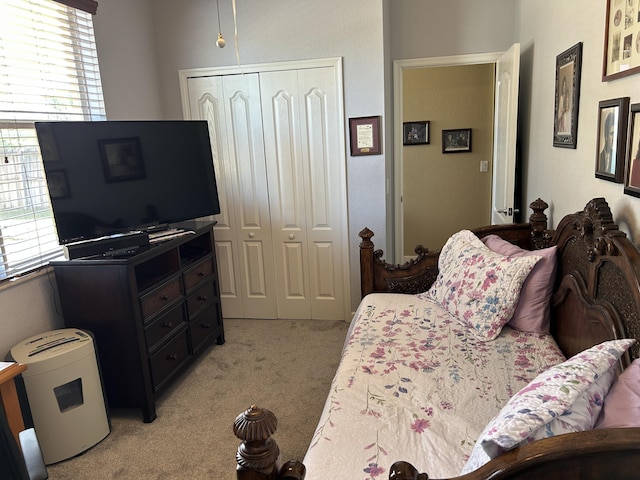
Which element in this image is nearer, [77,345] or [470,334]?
[470,334]

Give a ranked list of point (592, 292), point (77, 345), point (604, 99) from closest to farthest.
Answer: point (592, 292) < point (604, 99) < point (77, 345)

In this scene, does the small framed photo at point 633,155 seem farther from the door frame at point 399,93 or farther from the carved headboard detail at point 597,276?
the door frame at point 399,93

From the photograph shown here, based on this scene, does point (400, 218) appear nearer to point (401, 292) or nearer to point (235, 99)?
point (401, 292)

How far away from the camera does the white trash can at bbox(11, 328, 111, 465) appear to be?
222 cm

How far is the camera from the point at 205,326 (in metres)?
3.36

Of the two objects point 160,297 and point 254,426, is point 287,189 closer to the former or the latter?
point 160,297

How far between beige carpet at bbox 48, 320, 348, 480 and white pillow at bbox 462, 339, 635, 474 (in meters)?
1.43

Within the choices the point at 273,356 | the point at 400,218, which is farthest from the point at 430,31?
the point at 273,356

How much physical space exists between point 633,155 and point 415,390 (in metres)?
1.09

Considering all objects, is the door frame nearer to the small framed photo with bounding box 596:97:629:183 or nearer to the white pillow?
the small framed photo with bounding box 596:97:629:183

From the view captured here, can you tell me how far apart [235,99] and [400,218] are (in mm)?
1666

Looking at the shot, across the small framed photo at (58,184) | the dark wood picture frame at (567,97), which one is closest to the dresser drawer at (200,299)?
the small framed photo at (58,184)

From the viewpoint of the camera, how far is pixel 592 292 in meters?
1.72

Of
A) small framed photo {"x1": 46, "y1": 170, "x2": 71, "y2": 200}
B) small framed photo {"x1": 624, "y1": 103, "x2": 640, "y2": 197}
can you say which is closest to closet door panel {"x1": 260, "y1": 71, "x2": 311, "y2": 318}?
small framed photo {"x1": 46, "y1": 170, "x2": 71, "y2": 200}
